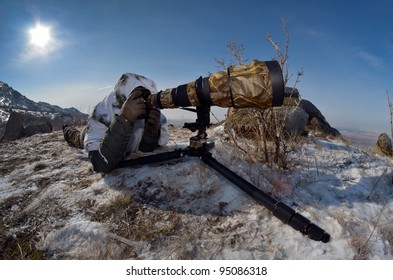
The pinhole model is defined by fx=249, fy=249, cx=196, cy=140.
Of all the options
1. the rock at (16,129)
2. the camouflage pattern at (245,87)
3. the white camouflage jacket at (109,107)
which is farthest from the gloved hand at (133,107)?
the rock at (16,129)

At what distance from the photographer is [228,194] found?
2.12m

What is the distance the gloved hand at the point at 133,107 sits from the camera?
229 centimetres

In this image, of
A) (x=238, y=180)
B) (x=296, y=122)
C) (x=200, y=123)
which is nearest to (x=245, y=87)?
(x=200, y=123)

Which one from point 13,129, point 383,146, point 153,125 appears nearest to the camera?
point 153,125

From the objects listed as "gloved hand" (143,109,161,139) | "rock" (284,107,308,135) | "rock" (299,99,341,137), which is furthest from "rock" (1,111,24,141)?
"rock" (299,99,341,137)

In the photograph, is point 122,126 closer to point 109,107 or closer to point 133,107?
point 133,107

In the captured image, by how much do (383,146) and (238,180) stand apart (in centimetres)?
409

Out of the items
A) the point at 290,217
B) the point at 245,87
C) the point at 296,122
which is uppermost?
the point at 245,87

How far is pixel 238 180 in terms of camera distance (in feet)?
6.42

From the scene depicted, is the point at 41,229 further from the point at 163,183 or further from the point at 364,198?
the point at 364,198

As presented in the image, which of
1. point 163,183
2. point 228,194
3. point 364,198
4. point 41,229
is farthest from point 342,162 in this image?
point 41,229

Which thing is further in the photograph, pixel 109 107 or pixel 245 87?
pixel 109 107

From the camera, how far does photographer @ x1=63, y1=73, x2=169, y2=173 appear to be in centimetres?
233
